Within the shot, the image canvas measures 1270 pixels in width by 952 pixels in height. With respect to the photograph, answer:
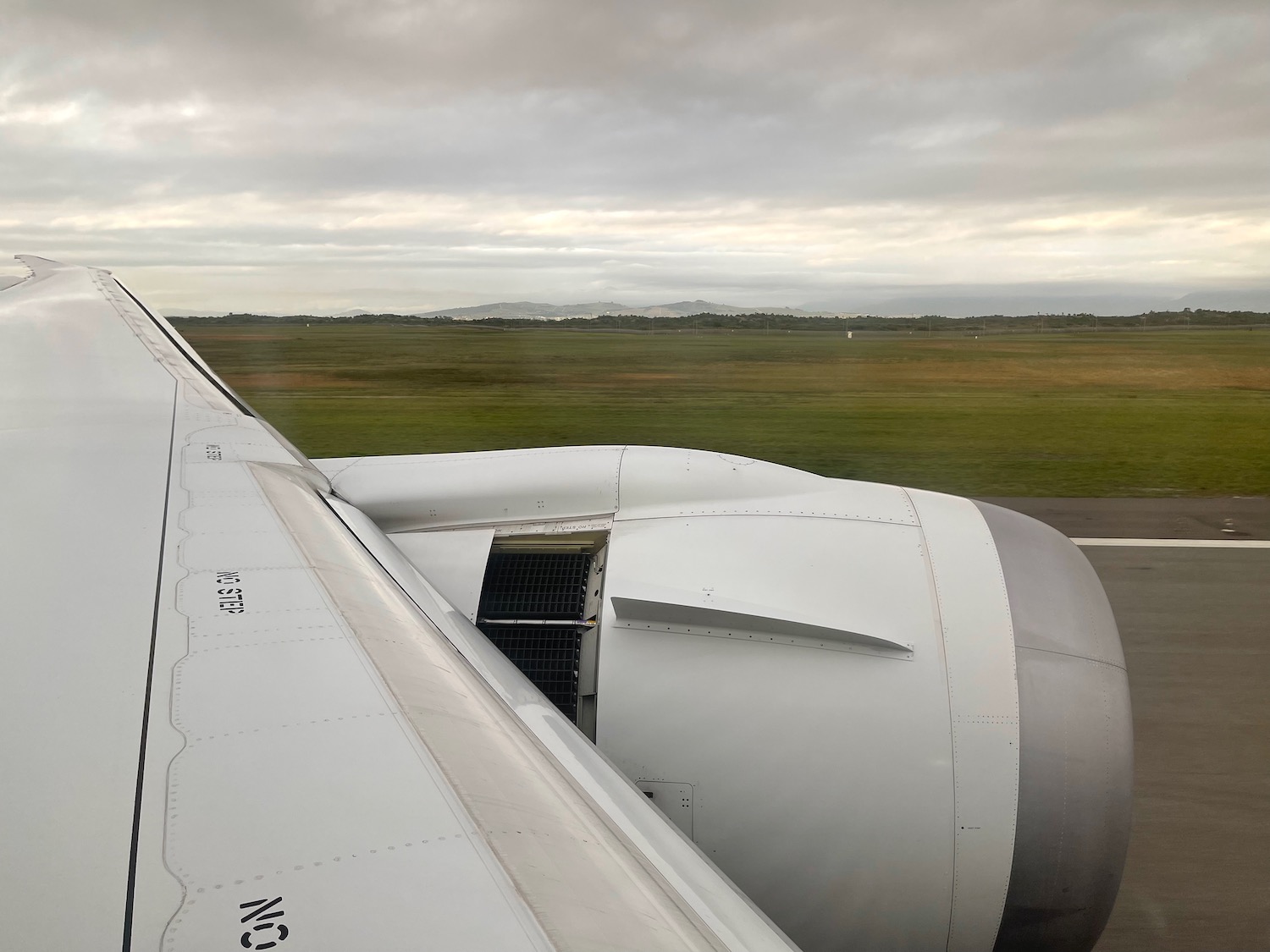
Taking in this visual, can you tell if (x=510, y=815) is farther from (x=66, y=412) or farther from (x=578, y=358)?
(x=578, y=358)

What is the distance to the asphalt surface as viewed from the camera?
271 cm

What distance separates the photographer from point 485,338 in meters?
17.4

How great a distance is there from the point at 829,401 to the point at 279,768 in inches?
524

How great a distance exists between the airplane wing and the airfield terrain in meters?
2.49

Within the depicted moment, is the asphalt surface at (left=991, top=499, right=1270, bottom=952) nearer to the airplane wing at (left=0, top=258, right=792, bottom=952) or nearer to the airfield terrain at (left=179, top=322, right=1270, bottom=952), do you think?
the airfield terrain at (left=179, top=322, right=1270, bottom=952)

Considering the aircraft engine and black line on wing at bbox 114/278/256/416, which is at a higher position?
black line on wing at bbox 114/278/256/416

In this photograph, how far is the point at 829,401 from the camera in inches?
536

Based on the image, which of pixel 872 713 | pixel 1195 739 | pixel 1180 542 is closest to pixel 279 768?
pixel 872 713

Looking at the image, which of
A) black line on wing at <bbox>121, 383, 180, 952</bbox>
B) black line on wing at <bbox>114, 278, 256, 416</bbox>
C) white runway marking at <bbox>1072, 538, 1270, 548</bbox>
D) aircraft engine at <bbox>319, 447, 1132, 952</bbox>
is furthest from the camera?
white runway marking at <bbox>1072, 538, 1270, 548</bbox>

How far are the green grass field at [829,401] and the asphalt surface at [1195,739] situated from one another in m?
2.24

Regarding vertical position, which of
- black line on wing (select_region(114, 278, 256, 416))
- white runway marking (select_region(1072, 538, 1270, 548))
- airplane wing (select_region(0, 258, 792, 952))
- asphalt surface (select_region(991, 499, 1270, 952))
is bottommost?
asphalt surface (select_region(991, 499, 1270, 952))

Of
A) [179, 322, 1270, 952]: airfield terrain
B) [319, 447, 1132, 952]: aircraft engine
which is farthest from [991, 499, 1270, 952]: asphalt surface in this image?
[319, 447, 1132, 952]: aircraft engine

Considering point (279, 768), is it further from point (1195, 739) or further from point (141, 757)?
point (1195, 739)

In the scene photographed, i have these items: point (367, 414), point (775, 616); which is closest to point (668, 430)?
point (367, 414)
